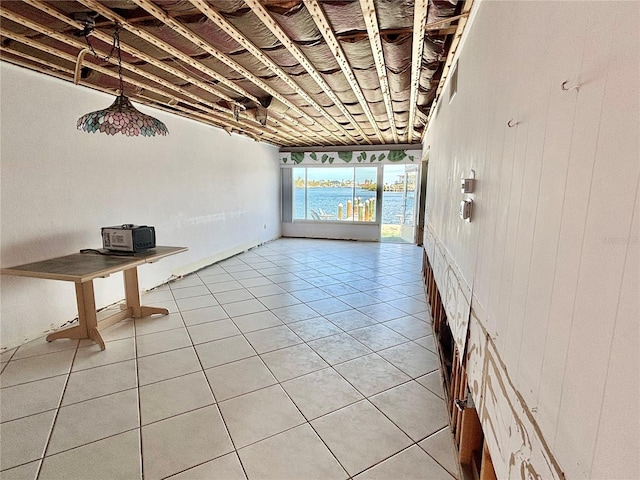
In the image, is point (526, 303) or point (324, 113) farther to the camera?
point (324, 113)

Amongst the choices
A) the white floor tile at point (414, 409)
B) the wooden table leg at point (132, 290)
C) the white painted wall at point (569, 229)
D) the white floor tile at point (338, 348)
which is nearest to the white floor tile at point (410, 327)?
the white floor tile at point (338, 348)

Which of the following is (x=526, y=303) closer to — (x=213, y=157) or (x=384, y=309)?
(x=384, y=309)

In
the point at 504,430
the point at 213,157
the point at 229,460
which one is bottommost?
the point at 229,460

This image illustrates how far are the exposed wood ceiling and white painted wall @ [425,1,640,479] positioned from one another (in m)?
1.05

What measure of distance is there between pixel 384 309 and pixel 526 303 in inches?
112

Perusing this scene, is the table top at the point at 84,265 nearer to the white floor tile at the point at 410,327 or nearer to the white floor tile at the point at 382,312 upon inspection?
the white floor tile at the point at 382,312

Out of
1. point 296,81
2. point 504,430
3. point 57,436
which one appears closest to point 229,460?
point 57,436

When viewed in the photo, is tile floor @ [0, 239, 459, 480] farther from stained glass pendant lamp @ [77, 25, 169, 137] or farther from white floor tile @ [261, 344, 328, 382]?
stained glass pendant lamp @ [77, 25, 169, 137]

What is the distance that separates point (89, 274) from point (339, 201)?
6.85m

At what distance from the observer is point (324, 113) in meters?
4.58

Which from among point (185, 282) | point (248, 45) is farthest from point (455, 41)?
point (185, 282)

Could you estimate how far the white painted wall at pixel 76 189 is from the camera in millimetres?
2822

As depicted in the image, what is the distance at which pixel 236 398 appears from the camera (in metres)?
2.17

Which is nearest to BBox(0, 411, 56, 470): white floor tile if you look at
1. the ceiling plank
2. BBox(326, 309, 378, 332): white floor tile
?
BBox(326, 309, 378, 332): white floor tile
